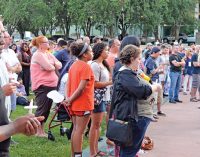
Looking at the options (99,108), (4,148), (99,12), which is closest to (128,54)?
(99,108)

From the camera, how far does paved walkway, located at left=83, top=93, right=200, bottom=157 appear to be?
7677 mm

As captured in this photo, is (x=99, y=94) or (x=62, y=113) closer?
(x=99, y=94)

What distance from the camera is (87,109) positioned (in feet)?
19.9

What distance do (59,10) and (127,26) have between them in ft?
19.7

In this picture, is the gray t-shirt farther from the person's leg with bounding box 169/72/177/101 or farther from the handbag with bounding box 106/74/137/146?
the person's leg with bounding box 169/72/177/101

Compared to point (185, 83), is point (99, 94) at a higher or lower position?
higher

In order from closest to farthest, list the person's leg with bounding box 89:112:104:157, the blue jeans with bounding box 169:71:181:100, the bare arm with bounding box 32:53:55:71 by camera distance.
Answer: the person's leg with bounding box 89:112:104:157 < the bare arm with bounding box 32:53:55:71 < the blue jeans with bounding box 169:71:181:100

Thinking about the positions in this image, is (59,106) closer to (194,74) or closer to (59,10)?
(194,74)

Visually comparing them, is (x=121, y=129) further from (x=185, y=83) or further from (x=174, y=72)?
(x=185, y=83)

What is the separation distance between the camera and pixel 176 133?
945cm

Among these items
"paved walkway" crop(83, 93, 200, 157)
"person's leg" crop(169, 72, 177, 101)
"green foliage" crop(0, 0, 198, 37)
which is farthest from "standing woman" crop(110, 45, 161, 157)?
"green foliage" crop(0, 0, 198, 37)

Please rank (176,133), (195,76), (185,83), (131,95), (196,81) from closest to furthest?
(131,95) < (176,133) < (196,81) < (195,76) < (185,83)

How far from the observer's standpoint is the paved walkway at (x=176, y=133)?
768cm

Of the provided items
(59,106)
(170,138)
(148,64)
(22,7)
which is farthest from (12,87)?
(22,7)
